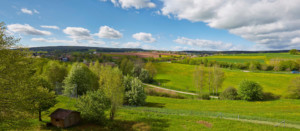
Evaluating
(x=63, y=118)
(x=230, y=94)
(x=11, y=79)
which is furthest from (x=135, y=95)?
(x=230, y=94)

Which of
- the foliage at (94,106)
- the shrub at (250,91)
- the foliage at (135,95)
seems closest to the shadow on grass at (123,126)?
the foliage at (94,106)

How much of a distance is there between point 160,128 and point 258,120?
51.5 ft

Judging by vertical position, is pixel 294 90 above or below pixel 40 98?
below

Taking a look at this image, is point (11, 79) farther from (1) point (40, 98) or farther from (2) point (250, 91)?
(2) point (250, 91)

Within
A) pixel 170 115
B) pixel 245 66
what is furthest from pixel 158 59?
pixel 170 115

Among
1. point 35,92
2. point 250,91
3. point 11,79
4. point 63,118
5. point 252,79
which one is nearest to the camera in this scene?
point 11,79

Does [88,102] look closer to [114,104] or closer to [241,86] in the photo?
[114,104]

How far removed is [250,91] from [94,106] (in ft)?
135

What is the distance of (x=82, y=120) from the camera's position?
774 inches

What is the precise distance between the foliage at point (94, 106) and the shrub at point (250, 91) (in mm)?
39107

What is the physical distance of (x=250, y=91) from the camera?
1439 inches

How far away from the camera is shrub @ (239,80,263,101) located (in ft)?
120

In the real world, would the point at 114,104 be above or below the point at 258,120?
above

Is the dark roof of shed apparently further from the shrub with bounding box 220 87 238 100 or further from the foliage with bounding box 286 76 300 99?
the foliage with bounding box 286 76 300 99
